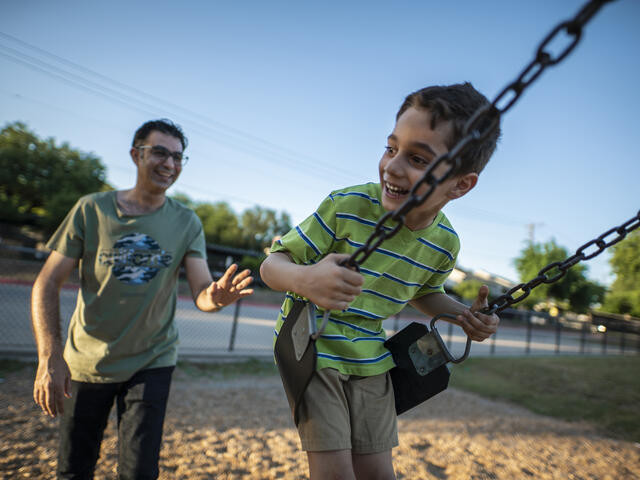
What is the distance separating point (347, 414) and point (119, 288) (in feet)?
4.59

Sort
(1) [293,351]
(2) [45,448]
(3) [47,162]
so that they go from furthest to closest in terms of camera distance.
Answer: (3) [47,162]
(2) [45,448]
(1) [293,351]

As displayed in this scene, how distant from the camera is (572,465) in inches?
149

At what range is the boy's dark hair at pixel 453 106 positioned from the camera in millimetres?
1321

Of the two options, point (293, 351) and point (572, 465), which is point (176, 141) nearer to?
point (293, 351)

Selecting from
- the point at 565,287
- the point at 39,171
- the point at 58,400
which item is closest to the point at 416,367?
the point at 58,400

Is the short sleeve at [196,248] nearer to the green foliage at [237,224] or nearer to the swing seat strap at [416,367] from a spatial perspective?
the swing seat strap at [416,367]

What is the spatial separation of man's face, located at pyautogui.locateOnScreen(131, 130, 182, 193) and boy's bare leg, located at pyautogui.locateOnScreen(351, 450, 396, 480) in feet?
5.80

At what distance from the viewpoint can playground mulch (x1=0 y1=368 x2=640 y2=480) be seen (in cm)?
304

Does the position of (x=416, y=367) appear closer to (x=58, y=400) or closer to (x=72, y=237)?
(x=58, y=400)

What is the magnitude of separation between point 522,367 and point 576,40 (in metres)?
9.87

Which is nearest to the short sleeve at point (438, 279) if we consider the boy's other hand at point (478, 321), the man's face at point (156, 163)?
the boy's other hand at point (478, 321)

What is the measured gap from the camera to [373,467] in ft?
4.69

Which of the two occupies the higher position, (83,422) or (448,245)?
(448,245)

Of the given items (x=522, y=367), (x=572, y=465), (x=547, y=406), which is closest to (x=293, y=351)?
(x=572, y=465)
